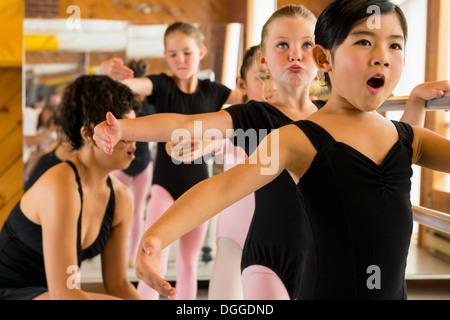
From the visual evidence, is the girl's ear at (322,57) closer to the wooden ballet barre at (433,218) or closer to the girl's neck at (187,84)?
the wooden ballet barre at (433,218)

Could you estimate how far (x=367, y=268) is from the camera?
412 millimetres

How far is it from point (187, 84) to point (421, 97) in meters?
0.71

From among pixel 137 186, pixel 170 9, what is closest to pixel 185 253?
pixel 137 186

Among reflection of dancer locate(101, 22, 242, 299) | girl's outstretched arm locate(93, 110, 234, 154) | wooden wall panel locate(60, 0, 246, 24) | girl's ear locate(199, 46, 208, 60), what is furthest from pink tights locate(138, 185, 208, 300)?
girl's outstretched arm locate(93, 110, 234, 154)

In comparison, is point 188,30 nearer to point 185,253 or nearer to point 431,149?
point 185,253

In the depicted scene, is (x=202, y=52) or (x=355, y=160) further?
(x=202, y=52)

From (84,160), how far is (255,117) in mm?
299

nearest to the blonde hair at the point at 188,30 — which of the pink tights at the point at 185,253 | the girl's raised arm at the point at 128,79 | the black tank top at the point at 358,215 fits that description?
the girl's raised arm at the point at 128,79

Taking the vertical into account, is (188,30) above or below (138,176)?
above

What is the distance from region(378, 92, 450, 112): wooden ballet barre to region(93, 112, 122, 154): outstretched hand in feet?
0.86

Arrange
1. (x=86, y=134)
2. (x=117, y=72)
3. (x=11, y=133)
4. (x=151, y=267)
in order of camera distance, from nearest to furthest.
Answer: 1. (x=151, y=267)
2. (x=86, y=134)
3. (x=117, y=72)
4. (x=11, y=133)

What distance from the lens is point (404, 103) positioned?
1.69 ft

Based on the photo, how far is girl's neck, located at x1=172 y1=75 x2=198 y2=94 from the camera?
3.76 ft

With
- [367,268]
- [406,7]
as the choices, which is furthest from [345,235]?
[406,7]
